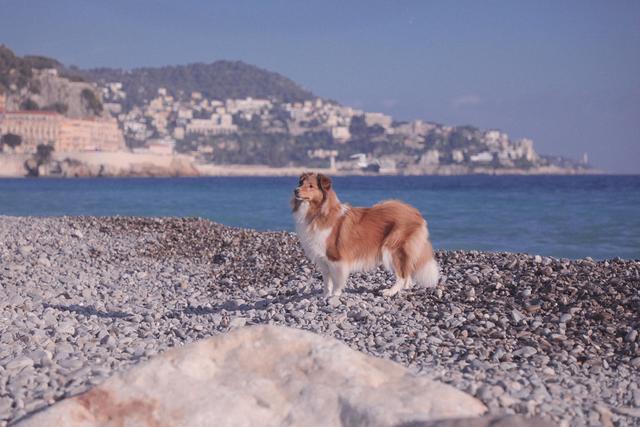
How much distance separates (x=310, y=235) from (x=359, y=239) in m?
0.49

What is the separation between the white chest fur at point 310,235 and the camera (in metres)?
7.40

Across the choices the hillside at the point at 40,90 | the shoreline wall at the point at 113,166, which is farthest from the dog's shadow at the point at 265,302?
the hillside at the point at 40,90

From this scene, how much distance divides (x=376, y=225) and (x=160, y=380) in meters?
4.00

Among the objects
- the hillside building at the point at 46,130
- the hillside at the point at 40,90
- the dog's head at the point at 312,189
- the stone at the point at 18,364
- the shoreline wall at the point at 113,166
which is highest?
the hillside at the point at 40,90

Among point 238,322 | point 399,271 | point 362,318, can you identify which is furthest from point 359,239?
point 238,322

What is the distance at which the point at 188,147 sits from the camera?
178 metres

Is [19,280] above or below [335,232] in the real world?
below

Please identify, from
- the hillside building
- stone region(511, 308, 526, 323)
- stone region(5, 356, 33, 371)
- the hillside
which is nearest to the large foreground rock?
stone region(5, 356, 33, 371)

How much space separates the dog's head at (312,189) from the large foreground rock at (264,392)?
10.4 feet

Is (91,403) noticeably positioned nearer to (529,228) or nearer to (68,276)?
(68,276)

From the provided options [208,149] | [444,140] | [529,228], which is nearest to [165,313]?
[529,228]

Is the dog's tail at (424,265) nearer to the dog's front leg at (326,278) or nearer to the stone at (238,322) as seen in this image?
the dog's front leg at (326,278)

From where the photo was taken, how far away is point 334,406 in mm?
3805

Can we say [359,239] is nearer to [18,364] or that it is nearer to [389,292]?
[389,292]
